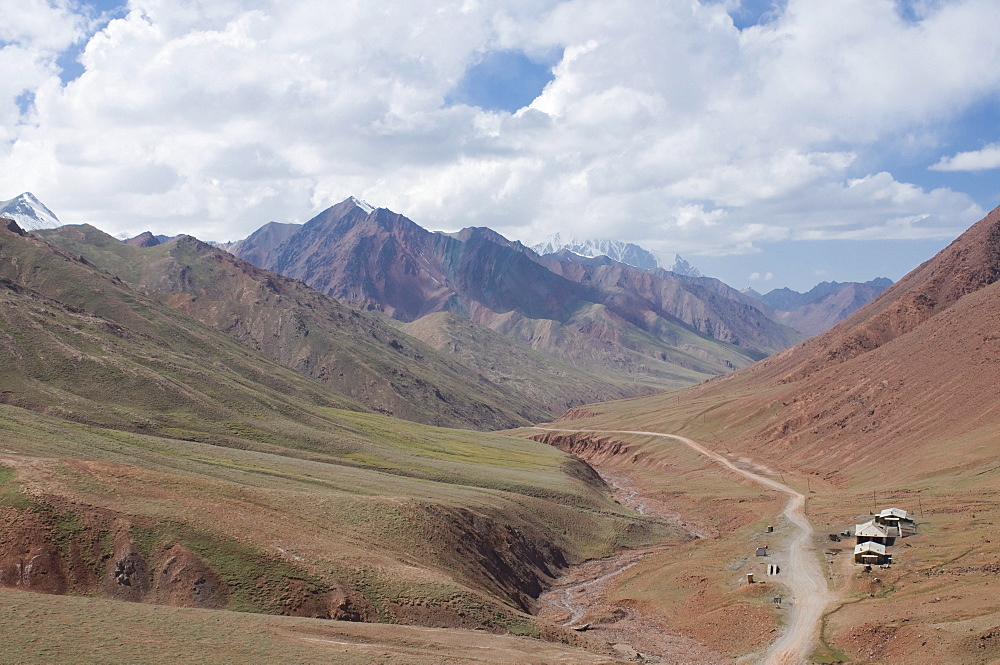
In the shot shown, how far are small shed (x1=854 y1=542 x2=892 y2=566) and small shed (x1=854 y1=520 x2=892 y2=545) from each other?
12.0 feet

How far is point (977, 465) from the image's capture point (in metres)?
122

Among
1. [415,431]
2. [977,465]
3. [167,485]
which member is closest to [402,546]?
[167,485]

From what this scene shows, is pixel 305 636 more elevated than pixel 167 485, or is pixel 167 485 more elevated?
pixel 167 485

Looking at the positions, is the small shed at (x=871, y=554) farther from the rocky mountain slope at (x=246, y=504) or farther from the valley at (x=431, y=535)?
the rocky mountain slope at (x=246, y=504)

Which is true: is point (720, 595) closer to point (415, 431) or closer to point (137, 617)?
point (137, 617)

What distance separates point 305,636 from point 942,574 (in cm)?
5679

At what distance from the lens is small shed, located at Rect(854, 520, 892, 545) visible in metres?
84.3

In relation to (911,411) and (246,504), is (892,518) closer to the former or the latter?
(246,504)

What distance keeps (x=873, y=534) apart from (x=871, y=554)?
216 inches

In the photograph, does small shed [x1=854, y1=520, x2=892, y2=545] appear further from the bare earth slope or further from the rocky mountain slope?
the rocky mountain slope

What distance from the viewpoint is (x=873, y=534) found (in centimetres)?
8438

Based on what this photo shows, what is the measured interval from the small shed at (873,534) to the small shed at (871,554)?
144 inches

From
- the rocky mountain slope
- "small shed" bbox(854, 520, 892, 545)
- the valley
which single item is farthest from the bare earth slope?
the rocky mountain slope

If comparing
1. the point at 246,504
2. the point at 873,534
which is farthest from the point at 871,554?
the point at 246,504
